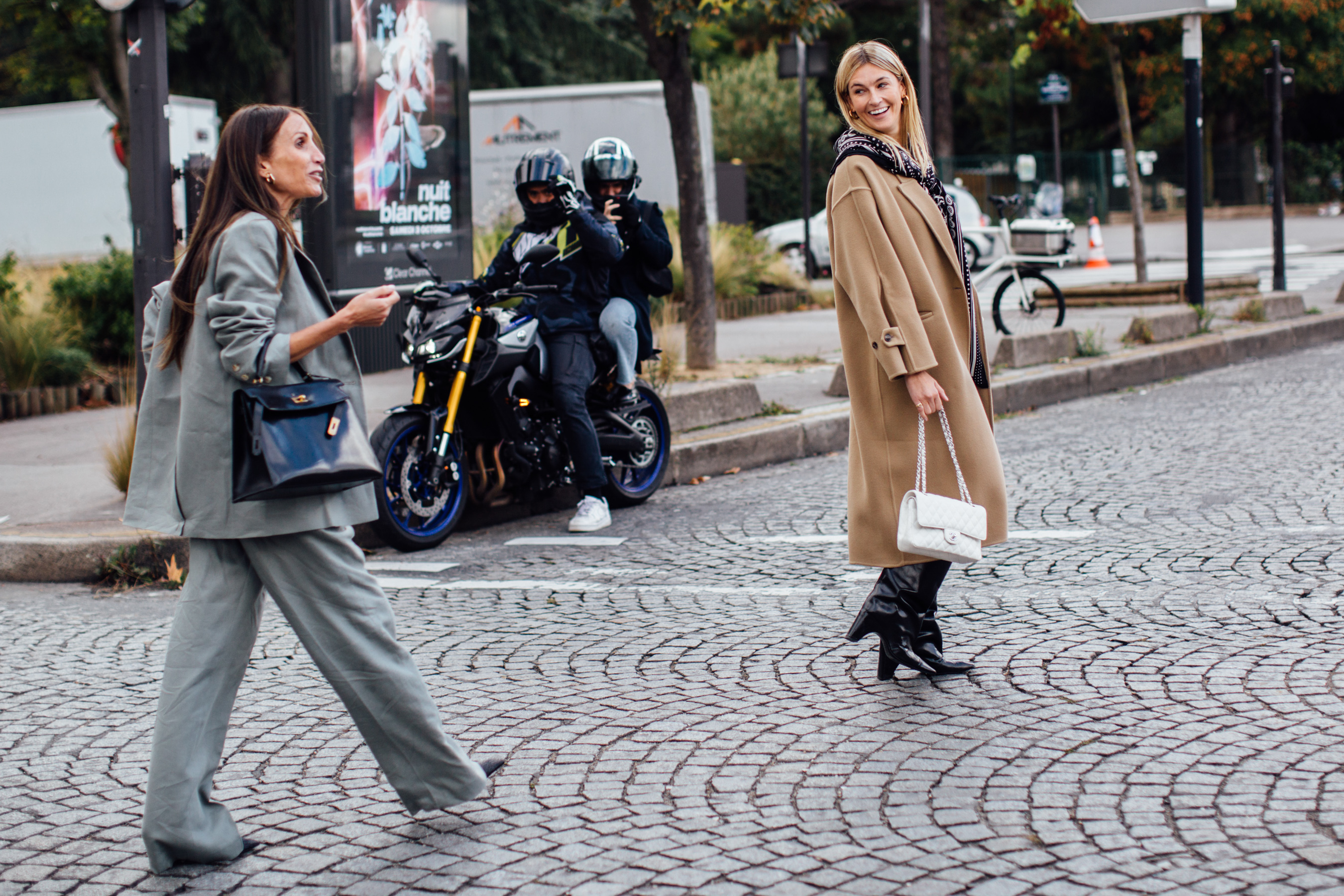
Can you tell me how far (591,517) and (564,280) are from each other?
1162 mm

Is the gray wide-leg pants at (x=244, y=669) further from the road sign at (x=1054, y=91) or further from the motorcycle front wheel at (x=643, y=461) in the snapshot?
the road sign at (x=1054, y=91)

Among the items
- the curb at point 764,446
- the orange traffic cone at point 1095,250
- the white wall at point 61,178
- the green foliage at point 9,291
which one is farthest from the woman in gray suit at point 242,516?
the white wall at point 61,178

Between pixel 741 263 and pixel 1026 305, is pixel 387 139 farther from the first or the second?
pixel 741 263

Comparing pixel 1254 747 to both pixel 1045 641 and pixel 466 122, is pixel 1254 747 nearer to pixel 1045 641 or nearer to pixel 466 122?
pixel 1045 641

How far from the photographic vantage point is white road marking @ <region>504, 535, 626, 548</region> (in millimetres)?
6863

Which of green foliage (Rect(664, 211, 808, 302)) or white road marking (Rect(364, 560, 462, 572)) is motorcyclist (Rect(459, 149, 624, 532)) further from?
green foliage (Rect(664, 211, 808, 302))

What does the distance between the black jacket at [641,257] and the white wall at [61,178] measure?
2032cm

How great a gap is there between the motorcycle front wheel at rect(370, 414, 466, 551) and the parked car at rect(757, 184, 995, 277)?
15349 mm

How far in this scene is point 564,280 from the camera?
285 inches

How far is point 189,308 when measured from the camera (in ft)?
10.7

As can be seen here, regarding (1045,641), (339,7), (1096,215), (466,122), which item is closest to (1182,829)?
(1045,641)

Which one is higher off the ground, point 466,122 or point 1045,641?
point 466,122

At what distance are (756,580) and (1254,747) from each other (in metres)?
2.46

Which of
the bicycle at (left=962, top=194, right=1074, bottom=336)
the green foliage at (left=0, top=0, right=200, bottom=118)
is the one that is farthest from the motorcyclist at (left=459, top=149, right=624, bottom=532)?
the bicycle at (left=962, top=194, right=1074, bottom=336)
